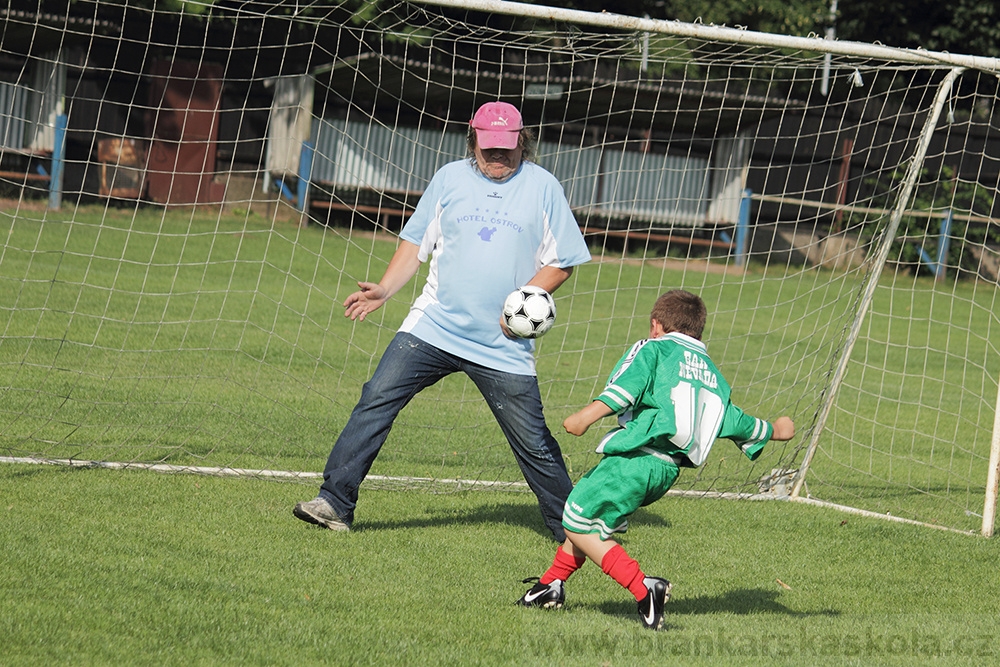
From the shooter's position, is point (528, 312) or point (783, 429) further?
point (528, 312)

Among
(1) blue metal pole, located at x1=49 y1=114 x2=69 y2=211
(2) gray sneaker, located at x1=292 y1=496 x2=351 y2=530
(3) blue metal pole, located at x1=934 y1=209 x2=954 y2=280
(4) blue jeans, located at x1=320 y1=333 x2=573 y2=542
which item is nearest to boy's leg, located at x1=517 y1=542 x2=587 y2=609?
(4) blue jeans, located at x1=320 y1=333 x2=573 y2=542

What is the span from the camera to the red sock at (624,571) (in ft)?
13.7

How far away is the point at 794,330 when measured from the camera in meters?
14.4

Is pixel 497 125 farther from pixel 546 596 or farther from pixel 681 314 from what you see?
pixel 546 596

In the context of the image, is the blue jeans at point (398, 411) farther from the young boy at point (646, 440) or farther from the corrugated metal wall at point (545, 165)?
the corrugated metal wall at point (545, 165)

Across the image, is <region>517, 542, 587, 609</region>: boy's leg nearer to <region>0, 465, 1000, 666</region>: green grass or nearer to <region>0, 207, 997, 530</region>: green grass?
<region>0, 465, 1000, 666</region>: green grass

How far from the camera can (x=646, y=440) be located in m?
4.23

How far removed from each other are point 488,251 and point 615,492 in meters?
1.38

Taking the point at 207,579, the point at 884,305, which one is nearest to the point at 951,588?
the point at 207,579

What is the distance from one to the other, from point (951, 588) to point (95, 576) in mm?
3754

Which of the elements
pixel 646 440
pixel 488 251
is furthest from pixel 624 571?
pixel 488 251

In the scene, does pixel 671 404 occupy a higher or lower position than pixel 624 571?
higher

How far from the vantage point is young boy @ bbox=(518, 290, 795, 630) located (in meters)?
4.20

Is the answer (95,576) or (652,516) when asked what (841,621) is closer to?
(652,516)
